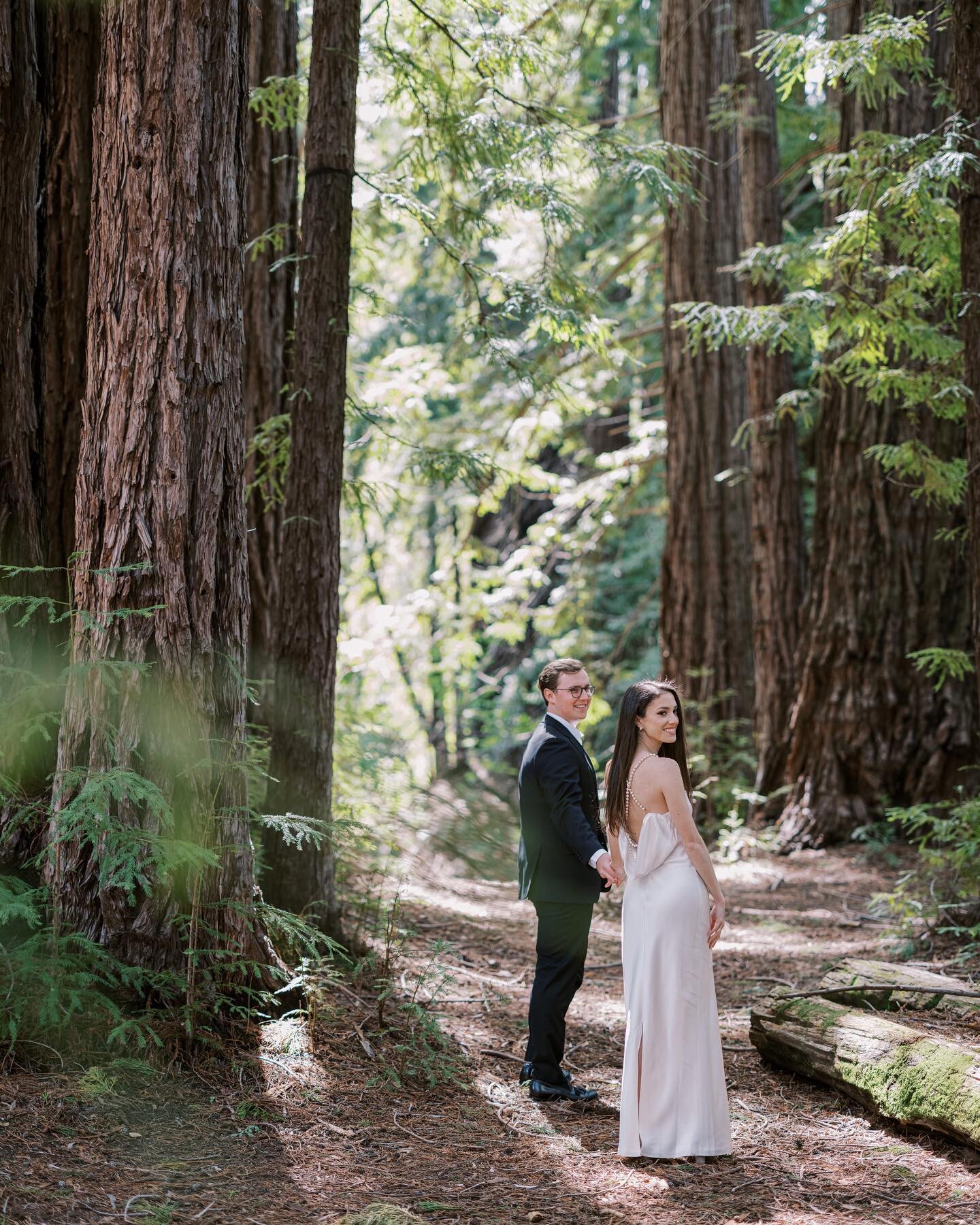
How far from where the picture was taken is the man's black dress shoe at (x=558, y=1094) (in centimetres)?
496

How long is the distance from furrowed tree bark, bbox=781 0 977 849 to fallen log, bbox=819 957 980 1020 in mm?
4442

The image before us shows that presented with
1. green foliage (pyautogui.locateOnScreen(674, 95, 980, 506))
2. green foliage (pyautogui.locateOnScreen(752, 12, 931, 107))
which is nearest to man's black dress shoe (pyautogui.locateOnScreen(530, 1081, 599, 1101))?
green foliage (pyautogui.locateOnScreen(674, 95, 980, 506))

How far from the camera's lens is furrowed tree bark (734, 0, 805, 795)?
37.9ft

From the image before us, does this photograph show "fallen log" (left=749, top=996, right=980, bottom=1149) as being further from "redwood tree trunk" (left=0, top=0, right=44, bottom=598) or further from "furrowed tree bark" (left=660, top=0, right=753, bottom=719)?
"furrowed tree bark" (left=660, top=0, right=753, bottom=719)

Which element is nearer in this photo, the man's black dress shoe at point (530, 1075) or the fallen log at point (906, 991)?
the man's black dress shoe at point (530, 1075)

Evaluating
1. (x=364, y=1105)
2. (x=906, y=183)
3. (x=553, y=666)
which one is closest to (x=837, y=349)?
(x=906, y=183)

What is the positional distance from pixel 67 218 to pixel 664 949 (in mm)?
4392

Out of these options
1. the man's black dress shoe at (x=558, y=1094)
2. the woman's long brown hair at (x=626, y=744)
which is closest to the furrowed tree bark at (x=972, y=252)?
the woman's long brown hair at (x=626, y=744)

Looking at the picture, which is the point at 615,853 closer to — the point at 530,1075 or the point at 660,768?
the point at 660,768

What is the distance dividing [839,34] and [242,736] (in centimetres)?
1151

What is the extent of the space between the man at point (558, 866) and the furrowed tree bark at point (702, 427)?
7179 mm

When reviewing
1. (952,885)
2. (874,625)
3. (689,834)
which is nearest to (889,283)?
(874,625)

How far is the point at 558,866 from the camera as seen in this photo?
16.8 ft

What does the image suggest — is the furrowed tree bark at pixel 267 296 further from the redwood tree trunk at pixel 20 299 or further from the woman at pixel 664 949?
the woman at pixel 664 949
